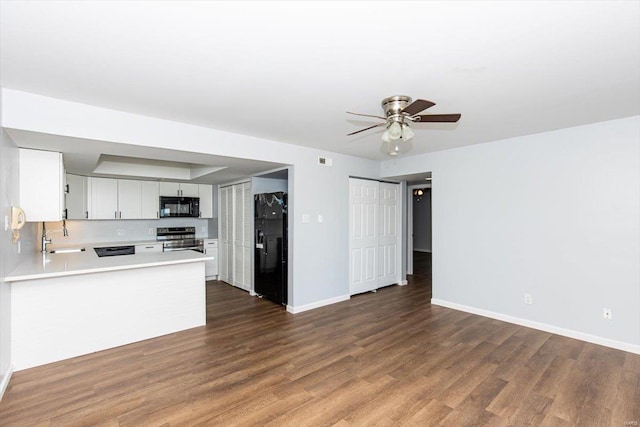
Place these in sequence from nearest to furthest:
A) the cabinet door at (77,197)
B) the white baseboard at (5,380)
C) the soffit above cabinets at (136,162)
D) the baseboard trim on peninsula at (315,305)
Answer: the white baseboard at (5,380)
the soffit above cabinets at (136,162)
the baseboard trim on peninsula at (315,305)
the cabinet door at (77,197)

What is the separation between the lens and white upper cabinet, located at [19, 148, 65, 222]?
3111 millimetres

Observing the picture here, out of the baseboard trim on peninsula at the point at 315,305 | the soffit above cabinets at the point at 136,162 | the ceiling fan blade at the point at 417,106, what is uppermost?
the ceiling fan blade at the point at 417,106

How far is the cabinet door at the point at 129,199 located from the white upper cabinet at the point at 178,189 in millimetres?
403

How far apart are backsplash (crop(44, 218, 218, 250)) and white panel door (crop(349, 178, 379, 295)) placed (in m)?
3.15

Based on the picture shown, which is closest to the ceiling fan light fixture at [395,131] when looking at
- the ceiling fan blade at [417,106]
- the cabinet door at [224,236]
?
the ceiling fan blade at [417,106]

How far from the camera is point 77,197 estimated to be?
16.8 feet

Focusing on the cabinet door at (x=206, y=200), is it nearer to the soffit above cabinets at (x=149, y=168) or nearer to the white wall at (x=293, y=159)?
the soffit above cabinets at (x=149, y=168)

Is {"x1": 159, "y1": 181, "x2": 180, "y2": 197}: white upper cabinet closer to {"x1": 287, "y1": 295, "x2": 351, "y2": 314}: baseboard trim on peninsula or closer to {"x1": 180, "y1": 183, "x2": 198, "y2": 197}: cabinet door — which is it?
{"x1": 180, "y1": 183, "x2": 198, "y2": 197}: cabinet door

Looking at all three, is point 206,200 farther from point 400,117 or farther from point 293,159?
point 400,117

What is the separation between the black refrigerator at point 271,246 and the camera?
14.9 feet

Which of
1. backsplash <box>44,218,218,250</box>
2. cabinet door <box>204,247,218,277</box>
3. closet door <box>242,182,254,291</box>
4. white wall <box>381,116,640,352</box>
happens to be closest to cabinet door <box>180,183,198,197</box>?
backsplash <box>44,218,218,250</box>

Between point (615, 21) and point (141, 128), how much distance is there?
3.60 metres

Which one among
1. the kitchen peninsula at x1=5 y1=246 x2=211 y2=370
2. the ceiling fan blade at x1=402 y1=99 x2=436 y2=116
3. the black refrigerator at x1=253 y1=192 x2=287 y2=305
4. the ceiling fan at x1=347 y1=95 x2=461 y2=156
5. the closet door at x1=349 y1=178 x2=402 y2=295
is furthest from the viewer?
the closet door at x1=349 y1=178 x2=402 y2=295

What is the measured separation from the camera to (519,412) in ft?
6.99
